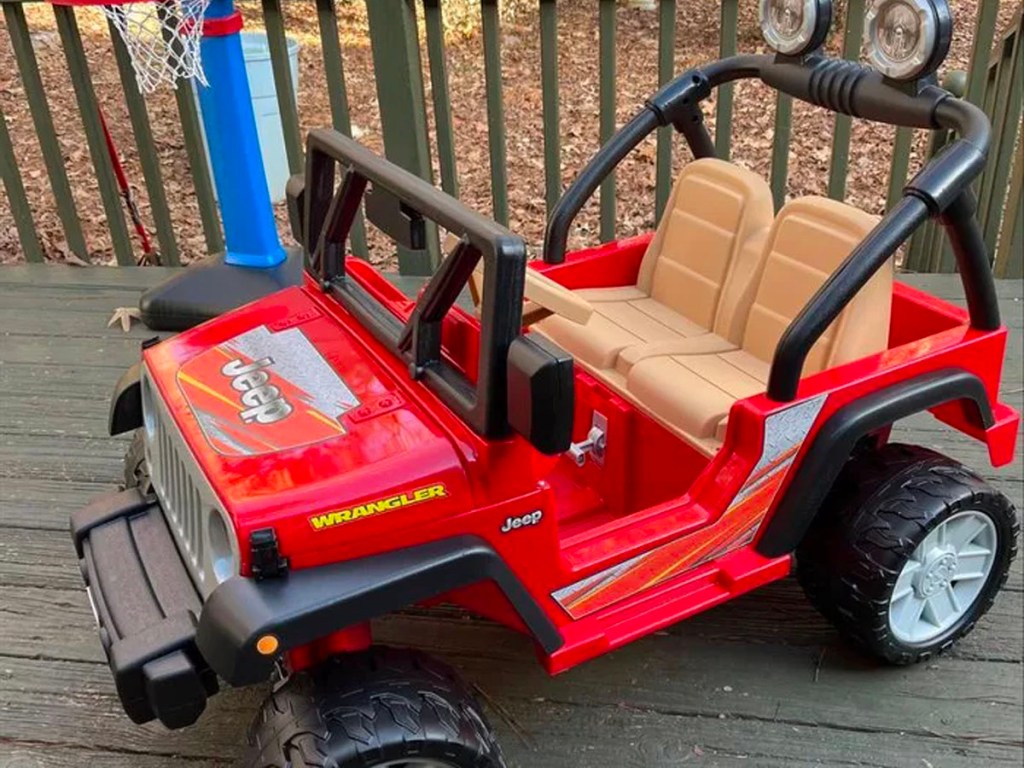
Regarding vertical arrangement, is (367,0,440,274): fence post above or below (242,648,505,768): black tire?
above

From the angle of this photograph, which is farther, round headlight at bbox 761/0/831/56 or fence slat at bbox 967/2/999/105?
fence slat at bbox 967/2/999/105

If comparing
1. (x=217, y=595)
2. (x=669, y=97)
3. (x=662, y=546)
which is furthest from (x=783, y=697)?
(x=669, y=97)

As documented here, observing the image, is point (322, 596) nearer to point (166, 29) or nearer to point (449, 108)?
point (166, 29)

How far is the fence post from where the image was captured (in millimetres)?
3176

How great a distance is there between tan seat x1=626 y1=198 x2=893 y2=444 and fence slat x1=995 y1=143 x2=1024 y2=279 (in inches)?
65.2

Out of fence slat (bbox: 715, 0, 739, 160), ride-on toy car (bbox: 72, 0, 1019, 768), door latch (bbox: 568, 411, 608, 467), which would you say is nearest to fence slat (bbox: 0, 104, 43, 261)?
ride-on toy car (bbox: 72, 0, 1019, 768)

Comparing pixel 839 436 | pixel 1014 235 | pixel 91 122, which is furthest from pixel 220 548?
pixel 1014 235

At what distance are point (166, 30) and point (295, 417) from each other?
1838 millimetres

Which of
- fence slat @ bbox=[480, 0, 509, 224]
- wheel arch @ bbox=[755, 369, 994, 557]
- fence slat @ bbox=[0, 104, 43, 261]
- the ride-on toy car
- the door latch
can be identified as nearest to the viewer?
the ride-on toy car

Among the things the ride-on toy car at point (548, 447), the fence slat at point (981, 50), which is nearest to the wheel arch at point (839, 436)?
the ride-on toy car at point (548, 447)

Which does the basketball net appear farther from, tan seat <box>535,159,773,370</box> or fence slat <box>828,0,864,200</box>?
fence slat <box>828,0,864,200</box>

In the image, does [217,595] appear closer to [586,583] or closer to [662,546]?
[586,583]

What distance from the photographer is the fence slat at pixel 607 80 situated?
3.19 m

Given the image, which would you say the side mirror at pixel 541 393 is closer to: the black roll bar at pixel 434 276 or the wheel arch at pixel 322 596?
the black roll bar at pixel 434 276
